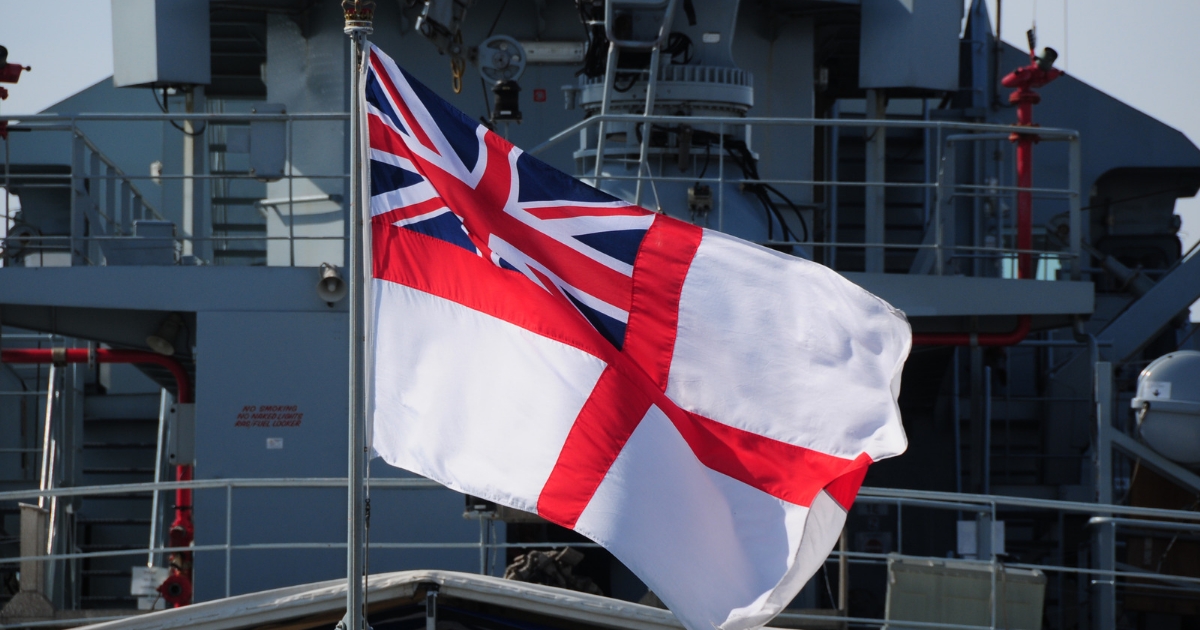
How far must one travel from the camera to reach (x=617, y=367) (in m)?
3.40

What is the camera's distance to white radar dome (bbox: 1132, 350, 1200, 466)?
7.18m

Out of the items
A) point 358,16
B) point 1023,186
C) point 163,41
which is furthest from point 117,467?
point 358,16

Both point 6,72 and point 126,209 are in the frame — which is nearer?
point 6,72

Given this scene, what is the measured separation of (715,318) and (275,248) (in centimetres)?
657

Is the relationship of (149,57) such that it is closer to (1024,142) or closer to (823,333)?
(1024,142)

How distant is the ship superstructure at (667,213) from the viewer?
6391 mm

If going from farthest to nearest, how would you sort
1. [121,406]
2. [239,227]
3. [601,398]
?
[239,227], [121,406], [601,398]

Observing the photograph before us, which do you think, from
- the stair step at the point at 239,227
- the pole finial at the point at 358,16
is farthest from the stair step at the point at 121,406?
the pole finial at the point at 358,16

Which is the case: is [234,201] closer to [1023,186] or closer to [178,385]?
[178,385]

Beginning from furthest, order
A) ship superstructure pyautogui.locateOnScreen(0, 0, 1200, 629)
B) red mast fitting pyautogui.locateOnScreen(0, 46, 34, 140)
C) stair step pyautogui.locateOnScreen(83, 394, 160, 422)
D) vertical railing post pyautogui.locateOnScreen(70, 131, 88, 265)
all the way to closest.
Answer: stair step pyautogui.locateOnScreen(83, 394, 160, 422) < red mast fitting pyautogui.locateOnScreen(0, 46, 34, 140) < vertical railing post pyautogui.locateOnScreen(70, 131, 88, 265) < ship superstructure pyautogui.locateOnScreen(0, 0, 1200, 629)

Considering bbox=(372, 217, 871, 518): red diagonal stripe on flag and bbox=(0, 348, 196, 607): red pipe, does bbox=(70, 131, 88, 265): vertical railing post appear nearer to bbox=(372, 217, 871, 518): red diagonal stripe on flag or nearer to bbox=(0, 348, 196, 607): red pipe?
bbox=(0, 348, 196, 607): red pipe

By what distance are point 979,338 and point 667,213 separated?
188cm

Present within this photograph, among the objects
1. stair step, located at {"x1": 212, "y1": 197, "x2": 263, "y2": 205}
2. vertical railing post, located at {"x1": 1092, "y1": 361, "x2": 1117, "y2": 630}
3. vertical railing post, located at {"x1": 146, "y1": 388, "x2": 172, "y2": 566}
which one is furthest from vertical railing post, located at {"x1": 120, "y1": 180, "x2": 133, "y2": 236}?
vertical railing post, located at {"x1": 1092, "y1": 361, "x2": 1117, "y2": 630}

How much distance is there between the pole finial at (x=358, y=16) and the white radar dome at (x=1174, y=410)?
18.5 ft
